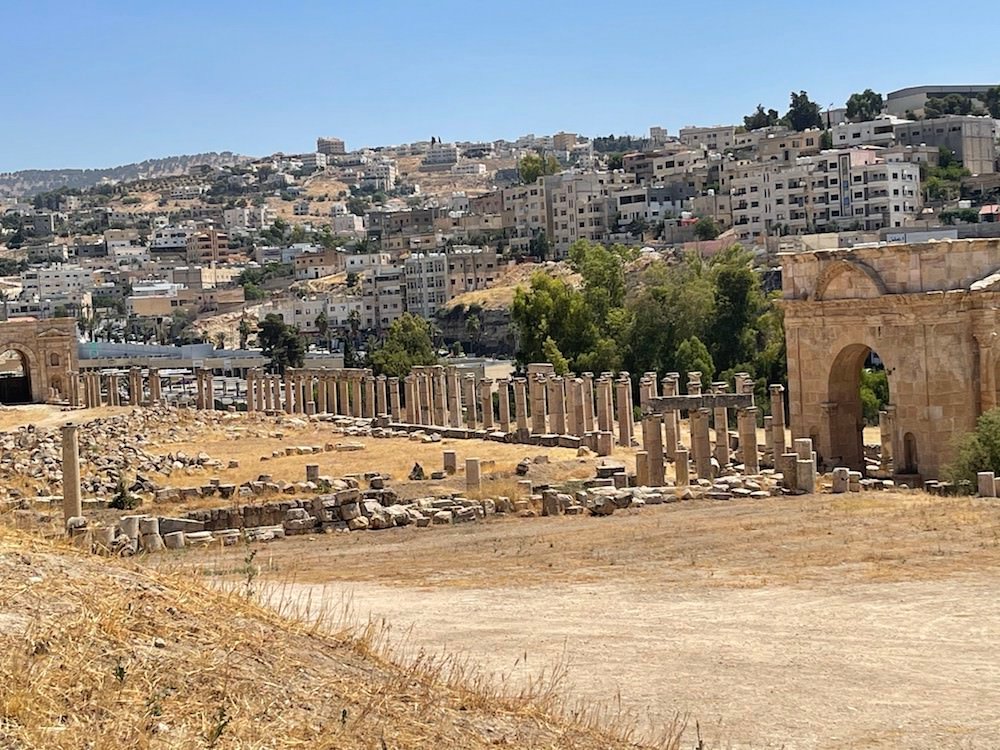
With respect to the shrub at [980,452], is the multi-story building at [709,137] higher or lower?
higher

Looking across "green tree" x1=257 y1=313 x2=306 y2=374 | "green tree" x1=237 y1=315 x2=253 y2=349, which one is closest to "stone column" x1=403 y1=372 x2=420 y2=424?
"green tree" x1=257 y1=313 x2=306 y2=374

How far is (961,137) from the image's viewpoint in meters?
117

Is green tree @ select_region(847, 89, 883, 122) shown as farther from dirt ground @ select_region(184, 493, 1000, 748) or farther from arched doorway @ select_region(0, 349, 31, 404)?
dirt ground @ select_region(184, 493, 1000, 748)

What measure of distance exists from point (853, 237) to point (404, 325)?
26243 millimetres

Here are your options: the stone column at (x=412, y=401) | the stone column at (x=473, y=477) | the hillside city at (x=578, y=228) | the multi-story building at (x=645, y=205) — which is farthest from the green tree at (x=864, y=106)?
the stone column at (x=473, y=477)

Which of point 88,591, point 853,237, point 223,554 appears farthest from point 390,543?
point 853,237

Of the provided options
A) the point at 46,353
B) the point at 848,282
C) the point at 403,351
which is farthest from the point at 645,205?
the point at 848,282

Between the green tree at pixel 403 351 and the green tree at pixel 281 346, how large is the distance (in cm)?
1352

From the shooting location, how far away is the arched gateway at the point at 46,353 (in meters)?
71.2

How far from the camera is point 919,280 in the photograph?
32.8m

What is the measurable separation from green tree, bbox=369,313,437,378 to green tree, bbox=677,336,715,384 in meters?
16.4

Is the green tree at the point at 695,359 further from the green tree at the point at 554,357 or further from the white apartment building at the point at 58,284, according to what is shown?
the white apartment building at the point at 58,284

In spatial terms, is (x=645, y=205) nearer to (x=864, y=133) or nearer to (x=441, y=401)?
(x=864, y=133)

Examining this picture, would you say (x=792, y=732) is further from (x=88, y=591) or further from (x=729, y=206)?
(x=729, y=206)
